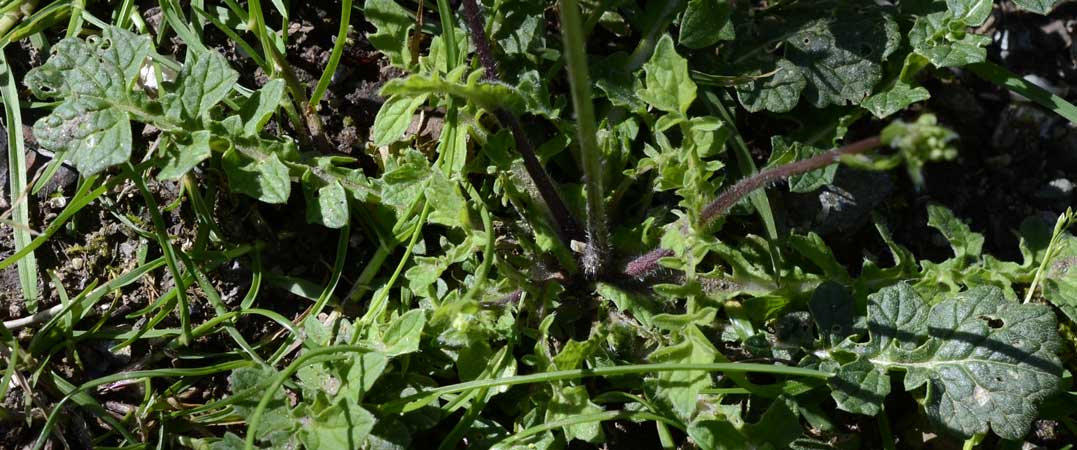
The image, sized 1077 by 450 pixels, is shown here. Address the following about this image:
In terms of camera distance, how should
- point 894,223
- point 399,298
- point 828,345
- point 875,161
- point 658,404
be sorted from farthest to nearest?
point 894,223
point 399,298
point 828,345
point 658,404
point 875,161

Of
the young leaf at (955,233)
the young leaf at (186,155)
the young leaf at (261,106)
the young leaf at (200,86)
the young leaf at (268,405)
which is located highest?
the young leaf at (200,86)

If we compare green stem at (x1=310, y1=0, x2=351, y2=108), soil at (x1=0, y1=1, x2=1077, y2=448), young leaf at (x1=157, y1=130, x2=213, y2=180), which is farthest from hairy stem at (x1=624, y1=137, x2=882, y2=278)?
young leaf at (x1=157, y1=130, x2=213, y2=180)

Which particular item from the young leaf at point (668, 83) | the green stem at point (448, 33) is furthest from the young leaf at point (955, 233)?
the green stem at point (448, 33)

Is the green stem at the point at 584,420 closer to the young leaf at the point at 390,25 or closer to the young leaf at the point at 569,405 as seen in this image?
the young leaf at the point at 569,405

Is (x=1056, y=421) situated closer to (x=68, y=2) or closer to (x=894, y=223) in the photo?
(x=894, y=223)

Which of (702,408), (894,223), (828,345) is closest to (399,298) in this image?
(702,408)
